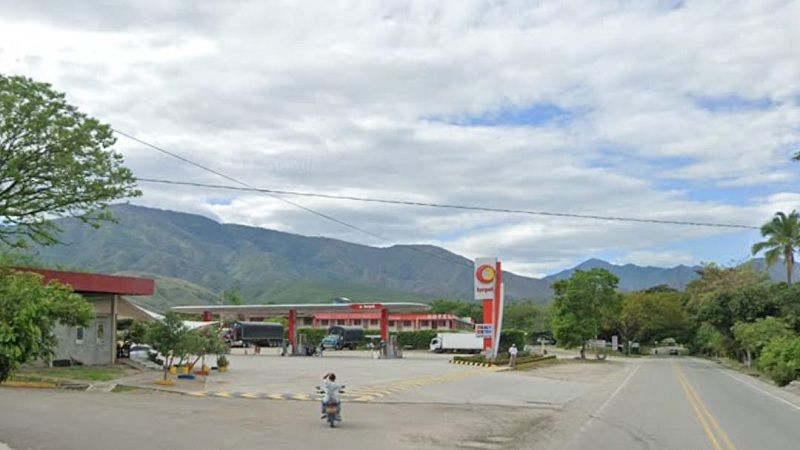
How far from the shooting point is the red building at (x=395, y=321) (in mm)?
111750

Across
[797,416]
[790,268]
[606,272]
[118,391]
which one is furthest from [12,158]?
[790,268]

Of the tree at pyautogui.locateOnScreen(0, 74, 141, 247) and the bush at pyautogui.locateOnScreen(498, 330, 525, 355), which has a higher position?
the tree at pyautogui.locateOnScreen(0, 74, 141, 247)

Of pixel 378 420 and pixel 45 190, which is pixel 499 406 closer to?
pixel 378 420

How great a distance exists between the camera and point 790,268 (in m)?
69.8

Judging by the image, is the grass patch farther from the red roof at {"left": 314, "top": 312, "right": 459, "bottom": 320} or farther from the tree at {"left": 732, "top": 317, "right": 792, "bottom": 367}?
the red roof at {"left": 314, "top": 312, "right": 459, "bottom": 320}

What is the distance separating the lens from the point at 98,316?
34.4m

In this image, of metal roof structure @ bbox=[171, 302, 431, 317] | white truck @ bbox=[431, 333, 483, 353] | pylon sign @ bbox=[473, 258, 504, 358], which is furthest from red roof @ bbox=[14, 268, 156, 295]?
white truck @ bbox=[431, 333, 483, 353]

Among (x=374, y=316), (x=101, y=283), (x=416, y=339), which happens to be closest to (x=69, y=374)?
(x=101, y=283)

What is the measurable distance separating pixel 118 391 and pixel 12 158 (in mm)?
11296

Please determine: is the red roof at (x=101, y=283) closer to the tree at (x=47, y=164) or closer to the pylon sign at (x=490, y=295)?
the tree at (x=47, y=164)

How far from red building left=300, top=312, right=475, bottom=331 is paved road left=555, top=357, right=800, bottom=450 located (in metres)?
79.7

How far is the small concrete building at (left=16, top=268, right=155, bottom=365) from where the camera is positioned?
3177 cm

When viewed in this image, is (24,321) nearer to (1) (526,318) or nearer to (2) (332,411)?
(2) (332,411)

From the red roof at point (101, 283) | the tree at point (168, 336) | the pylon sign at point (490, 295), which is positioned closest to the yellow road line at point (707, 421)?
the tree at point (168, 336)
